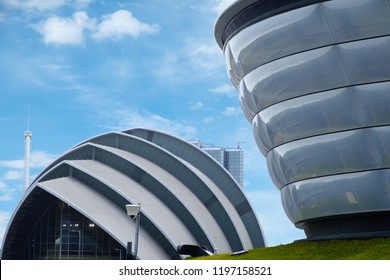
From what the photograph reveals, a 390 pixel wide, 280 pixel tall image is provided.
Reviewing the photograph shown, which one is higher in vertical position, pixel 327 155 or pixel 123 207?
pixel 123 207

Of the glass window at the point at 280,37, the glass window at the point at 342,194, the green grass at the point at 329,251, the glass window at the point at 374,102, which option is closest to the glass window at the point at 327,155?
the glass window at the point at 342,194

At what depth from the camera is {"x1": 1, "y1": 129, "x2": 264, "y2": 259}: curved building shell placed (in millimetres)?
63344

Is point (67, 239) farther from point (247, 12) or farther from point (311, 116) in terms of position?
point (311, 116)

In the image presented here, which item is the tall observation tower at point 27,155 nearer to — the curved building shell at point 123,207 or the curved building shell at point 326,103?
the curved building shell at point 123,207

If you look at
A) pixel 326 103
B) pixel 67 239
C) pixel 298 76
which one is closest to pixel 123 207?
pixel 67 239

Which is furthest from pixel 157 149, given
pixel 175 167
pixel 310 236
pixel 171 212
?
pixel 310 236

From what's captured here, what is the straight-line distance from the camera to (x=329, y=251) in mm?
25266

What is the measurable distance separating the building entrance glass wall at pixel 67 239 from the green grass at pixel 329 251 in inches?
1556

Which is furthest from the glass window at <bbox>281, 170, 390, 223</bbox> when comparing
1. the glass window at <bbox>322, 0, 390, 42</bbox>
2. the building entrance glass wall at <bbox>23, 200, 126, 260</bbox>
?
the building entrance glass wall at <bbox>23, 200, 126, 260</bbox>

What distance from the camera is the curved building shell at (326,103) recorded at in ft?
83.8

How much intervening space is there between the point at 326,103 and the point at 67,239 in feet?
151

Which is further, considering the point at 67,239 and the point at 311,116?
the point at 67,239

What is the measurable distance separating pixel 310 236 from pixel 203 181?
136 ft
